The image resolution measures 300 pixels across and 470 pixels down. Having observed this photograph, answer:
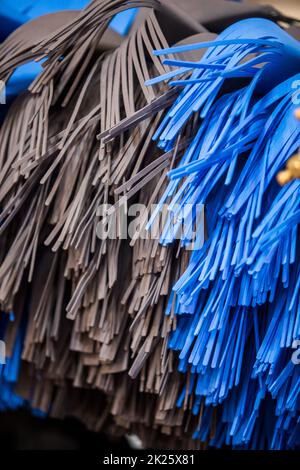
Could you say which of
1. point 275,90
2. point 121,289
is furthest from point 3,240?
point 275,90

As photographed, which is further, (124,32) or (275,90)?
(124,32)

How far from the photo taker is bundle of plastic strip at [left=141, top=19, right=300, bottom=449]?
363 mm

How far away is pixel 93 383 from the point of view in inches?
18.8

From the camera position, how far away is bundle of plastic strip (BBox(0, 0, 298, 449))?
0.38 meters

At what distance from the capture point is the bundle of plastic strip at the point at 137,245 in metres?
0.38

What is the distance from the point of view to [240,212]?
1.23 feet

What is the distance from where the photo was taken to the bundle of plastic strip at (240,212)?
0.36 metres

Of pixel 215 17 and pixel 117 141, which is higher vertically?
pixel 215 17

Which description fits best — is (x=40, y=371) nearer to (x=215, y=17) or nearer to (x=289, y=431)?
(x=289, y=431)

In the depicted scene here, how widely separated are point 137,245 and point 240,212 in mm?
77

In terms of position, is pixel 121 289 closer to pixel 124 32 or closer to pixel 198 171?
pixel 198 171

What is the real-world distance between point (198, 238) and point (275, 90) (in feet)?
0.34

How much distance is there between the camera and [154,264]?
401mm
